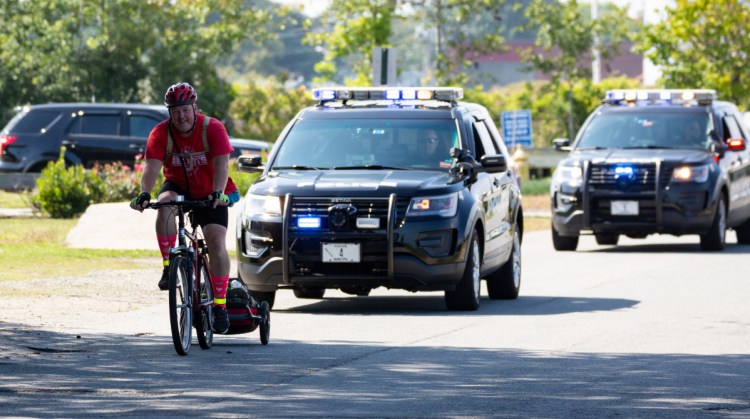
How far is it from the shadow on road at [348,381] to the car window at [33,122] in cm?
1703

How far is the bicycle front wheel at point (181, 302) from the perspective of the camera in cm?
1097

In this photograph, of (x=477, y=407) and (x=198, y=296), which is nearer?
(x=477, y=407)

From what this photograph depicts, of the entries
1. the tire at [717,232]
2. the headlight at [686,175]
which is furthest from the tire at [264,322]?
the tire at [717,232]

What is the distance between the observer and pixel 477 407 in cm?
921

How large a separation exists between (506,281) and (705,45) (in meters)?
24.9

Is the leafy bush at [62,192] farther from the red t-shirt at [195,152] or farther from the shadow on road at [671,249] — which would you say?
the red t-shirt at [195,152]

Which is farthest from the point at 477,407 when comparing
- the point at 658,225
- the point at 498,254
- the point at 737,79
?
the point at 737,79

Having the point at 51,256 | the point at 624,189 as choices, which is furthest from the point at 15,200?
the point at 624,189

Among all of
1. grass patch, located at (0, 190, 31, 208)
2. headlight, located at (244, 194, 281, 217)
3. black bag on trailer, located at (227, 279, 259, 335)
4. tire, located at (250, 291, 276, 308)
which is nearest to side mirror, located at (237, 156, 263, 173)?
headlight, located at (244, 194, 281, 217)

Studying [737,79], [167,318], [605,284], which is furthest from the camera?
[737,79]

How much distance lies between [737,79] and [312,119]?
25.4 meters

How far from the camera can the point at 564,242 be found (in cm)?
2261

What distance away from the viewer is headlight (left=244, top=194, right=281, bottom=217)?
46.6 feet

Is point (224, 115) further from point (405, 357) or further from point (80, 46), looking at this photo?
point (405, 357)
